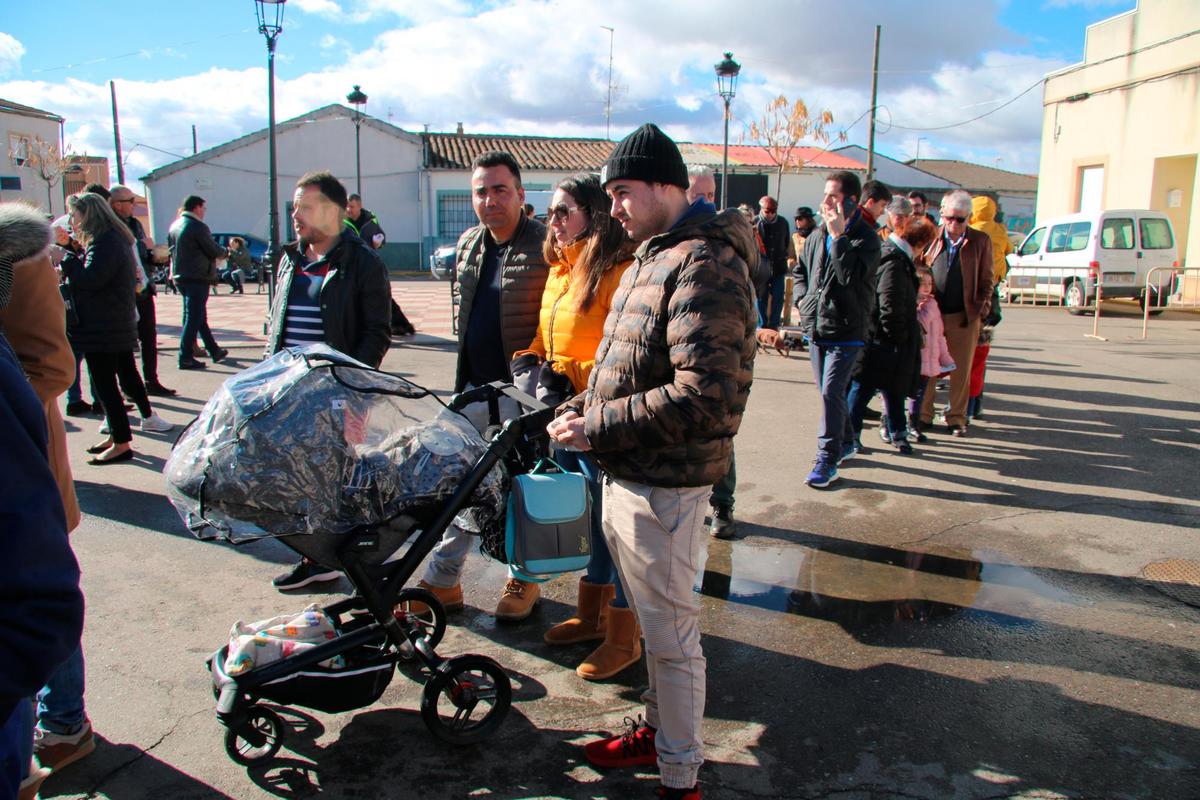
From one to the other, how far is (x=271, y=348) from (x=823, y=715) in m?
3.13

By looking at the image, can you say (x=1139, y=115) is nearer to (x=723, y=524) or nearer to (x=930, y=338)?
(x=930, y=338)

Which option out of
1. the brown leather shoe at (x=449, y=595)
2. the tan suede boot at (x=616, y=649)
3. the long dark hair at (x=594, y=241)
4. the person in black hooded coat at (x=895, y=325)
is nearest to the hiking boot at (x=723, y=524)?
the tan suede boot at (x=616, y=649)

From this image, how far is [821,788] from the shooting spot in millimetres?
2682

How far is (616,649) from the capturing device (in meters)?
3.42

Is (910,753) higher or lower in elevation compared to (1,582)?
lower

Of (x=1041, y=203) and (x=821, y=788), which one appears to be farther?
(x=1041, y=203)

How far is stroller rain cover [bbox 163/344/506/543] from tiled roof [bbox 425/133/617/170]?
108 ft

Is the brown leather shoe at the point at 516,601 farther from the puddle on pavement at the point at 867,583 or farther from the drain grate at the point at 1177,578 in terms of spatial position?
the drain grate at the point at 1177,578

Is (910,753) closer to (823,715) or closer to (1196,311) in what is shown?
(823,715)

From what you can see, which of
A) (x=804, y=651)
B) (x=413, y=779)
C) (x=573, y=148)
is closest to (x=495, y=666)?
(x=413, y=779)

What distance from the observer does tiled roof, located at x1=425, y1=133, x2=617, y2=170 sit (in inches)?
1404

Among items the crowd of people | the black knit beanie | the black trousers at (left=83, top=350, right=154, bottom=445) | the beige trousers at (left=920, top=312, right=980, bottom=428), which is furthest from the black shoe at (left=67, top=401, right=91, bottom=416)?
the beige trousers at (left=920, top=312, right=980, bottom=428)

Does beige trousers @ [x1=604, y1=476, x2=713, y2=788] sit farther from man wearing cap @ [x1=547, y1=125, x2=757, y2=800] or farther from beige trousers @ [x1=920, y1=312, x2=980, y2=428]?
A: beige trousers @ [x1=920, y1=312, x2=980, y2=428]

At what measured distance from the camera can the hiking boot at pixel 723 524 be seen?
4.94 meters
